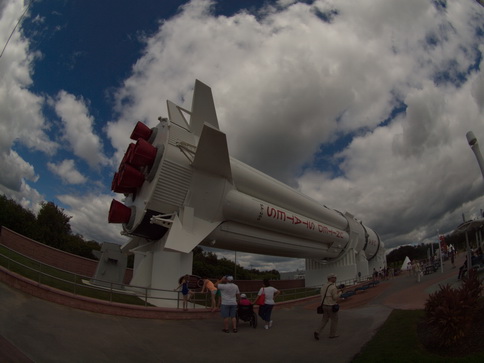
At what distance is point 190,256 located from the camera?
1119 centimetres

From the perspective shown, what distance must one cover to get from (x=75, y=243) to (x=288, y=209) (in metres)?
25.9

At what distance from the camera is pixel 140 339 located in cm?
582

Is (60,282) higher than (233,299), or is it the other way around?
(60,282)

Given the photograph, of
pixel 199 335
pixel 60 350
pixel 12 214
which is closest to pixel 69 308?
pixel 60 350

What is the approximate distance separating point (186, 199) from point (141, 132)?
134 inches

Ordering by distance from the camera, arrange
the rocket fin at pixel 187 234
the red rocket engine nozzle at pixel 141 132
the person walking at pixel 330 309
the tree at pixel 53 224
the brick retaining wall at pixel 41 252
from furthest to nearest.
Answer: the tree at pixel 53 224 → the brick retaining wall at pixel 41 252 → the red rocket engine nozzle at pixel 141 132 → the rocket fin at pixel 187 234 → the person walking at pixel 330 309

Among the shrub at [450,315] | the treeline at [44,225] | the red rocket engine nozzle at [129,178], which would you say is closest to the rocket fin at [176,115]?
the red rocket engine nozzle at [129,178]

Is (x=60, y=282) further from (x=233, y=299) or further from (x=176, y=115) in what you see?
(x=176, y=115)

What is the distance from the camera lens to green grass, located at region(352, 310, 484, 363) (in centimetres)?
439

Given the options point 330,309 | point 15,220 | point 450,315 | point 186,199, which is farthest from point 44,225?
point 450,315

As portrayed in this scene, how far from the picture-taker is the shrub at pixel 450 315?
16.3ft

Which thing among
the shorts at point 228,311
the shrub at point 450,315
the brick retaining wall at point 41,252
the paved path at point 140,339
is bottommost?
the paved path at point 140,339

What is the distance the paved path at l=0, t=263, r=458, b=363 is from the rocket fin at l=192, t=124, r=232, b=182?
5.74 metres

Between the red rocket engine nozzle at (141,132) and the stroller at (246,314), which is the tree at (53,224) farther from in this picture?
the stroller at (246,314)
